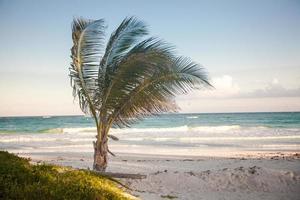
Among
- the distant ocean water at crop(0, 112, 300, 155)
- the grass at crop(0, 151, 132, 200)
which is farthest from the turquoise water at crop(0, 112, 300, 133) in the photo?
the grass at crop(0, 151, 132, 200)

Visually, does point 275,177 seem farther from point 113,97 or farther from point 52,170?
point 52,170

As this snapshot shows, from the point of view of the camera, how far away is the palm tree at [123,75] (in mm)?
6945

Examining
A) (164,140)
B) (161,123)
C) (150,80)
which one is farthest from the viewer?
(161,123)

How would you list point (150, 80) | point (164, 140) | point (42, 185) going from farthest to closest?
1. point (164, 140)
2. point (150, 80)
3. point (42, 185)

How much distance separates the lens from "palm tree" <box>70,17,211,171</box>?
6.95 metres

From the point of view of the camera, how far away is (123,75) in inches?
280

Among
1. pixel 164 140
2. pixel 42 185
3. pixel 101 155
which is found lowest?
pixel 42 185

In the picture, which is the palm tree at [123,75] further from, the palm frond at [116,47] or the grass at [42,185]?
the grass at [42,185]

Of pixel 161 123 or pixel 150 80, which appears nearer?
pixel 150 80

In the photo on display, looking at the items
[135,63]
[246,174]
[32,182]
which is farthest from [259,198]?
[32,182]

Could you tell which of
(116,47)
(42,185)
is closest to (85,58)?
(116,47)

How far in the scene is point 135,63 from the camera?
22.9ft

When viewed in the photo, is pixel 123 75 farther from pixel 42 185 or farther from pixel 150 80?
pixel 42 185

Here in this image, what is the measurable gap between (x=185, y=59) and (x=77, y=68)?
2.30 metres
